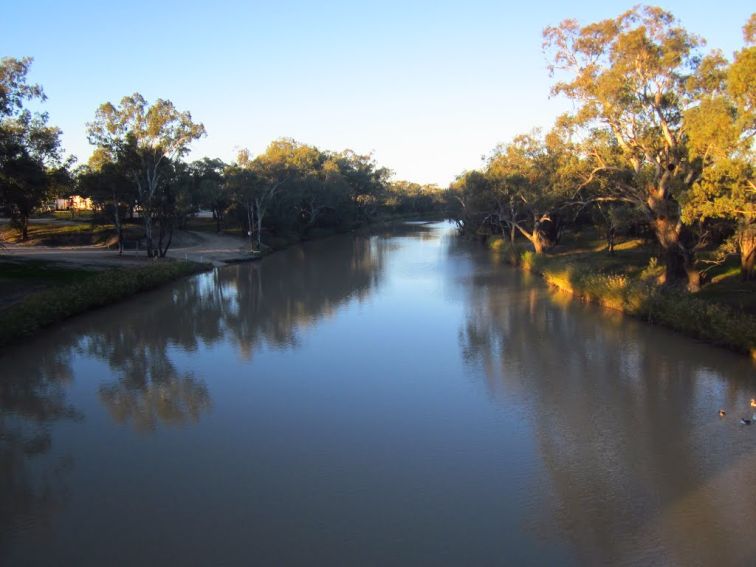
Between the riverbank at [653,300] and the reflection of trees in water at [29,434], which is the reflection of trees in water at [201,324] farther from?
the riverbank at [653,300]

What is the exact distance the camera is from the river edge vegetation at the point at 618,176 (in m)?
19.7

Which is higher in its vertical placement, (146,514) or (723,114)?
(723,114)

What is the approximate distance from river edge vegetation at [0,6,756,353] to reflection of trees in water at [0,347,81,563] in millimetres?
12599

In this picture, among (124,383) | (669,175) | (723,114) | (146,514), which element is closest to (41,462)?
(146,514)

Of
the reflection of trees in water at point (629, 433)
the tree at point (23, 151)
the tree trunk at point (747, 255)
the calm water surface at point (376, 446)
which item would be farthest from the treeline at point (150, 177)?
the tree trunk at point (747, 255)

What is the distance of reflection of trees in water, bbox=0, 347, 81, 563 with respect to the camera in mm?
10133

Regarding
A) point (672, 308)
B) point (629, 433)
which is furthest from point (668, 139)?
point (629, 433)

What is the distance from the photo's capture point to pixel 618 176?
3027 cm

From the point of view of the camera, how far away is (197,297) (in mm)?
33156

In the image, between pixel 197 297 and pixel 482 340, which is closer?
pixel 482 340

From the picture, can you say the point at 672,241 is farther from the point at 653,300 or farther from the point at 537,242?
the point at 537,242

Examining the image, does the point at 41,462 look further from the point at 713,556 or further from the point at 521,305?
the point at 521,305

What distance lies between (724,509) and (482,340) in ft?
41.9

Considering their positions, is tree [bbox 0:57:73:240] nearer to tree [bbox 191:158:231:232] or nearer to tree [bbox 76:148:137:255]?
tree [bbox 76:148:137:255]
